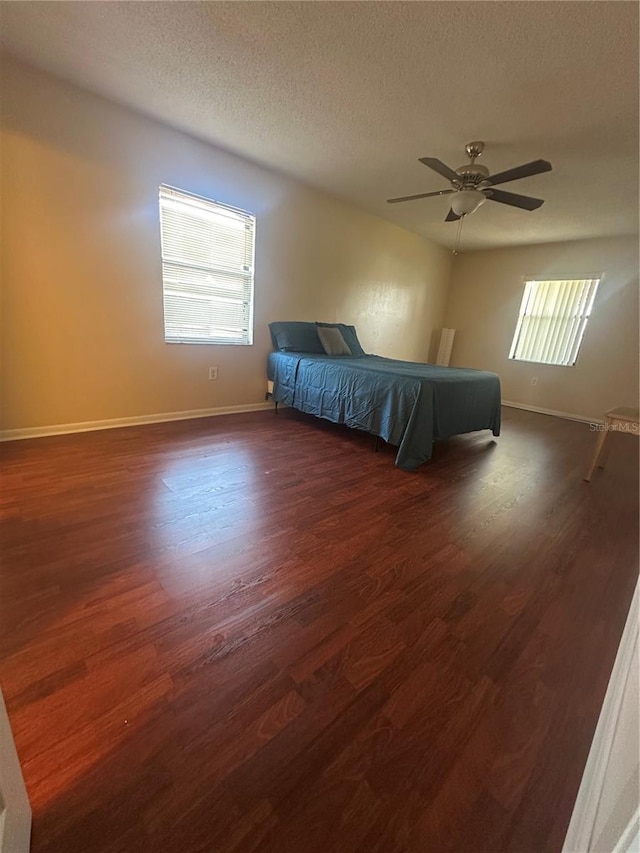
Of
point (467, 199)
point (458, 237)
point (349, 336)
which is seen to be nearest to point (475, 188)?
point (467, 199)

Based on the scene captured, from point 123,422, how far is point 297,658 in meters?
2.64

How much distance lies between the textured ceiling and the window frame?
1732mm

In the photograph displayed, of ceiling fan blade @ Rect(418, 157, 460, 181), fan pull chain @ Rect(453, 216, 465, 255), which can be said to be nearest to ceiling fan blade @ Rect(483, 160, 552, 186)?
ceiling fan blade @ Rect(418, 157, 460, 181)

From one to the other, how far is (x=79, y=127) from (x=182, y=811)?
11.7ft

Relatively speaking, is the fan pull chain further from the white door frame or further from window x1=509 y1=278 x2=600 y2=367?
the white door frame

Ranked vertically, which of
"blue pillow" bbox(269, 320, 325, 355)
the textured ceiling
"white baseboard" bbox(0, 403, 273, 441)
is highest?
the textured ceiling

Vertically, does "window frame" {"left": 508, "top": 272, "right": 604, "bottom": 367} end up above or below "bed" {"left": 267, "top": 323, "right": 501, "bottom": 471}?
above

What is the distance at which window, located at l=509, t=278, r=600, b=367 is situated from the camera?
464cm

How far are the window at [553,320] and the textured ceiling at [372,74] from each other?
187cm

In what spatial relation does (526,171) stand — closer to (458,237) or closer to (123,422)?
(458,237)

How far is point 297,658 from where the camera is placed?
1.03 m

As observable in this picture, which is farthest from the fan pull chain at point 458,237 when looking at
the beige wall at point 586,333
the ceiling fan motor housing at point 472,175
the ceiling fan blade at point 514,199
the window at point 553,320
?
the ceiling fan motor housing at point 472,175

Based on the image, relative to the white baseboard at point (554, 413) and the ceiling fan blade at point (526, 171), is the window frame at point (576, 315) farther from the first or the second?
the ceiling fan blade at point (526, 171)

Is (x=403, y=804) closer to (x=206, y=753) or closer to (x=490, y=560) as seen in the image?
(x=206, y=753)
